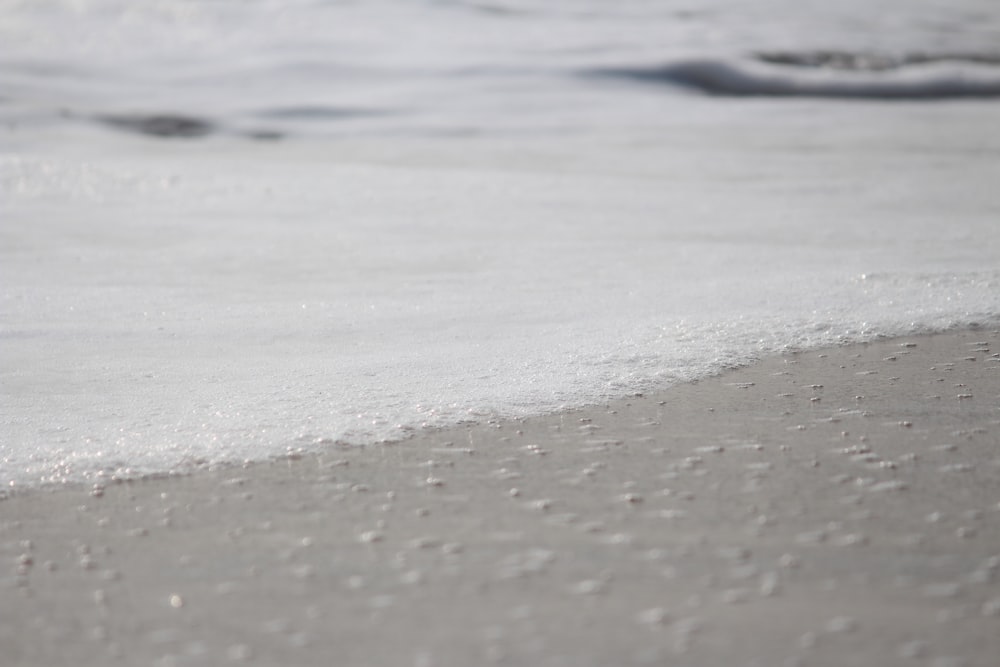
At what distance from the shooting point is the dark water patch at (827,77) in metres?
3.79

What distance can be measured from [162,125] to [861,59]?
2552 millimetres


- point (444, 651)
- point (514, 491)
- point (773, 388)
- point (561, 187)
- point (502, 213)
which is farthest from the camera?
point (561, 187)

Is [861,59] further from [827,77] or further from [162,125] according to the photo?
[162,125]

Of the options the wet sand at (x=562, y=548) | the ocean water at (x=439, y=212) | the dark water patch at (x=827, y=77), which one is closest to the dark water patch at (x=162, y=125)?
the ocean water at (x=439, y=212)

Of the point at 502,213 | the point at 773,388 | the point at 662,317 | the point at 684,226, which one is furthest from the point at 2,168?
the point at 773,388

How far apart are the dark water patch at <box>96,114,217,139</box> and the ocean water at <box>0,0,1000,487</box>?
14 mm

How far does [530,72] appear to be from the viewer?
13.0ft

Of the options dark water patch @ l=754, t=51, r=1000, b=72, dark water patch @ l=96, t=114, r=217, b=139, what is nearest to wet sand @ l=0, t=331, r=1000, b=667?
dark water patch @ l=96, t=114, r=217, b=139

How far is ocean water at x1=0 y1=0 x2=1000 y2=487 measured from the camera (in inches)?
47.6

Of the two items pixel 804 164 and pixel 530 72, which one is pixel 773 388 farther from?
pixel 530 72

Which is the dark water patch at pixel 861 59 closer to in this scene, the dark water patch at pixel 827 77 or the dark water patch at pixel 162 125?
the dark water patch at pixel 827 77

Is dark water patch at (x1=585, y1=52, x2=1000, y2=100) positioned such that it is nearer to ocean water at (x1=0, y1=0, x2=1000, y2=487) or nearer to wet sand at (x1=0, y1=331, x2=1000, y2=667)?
ocean water at (x1=0, y1=0, x2=1000, y2=487)

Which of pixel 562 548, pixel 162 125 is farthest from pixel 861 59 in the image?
pixel 562 548

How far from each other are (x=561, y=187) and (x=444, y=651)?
5.91ft
